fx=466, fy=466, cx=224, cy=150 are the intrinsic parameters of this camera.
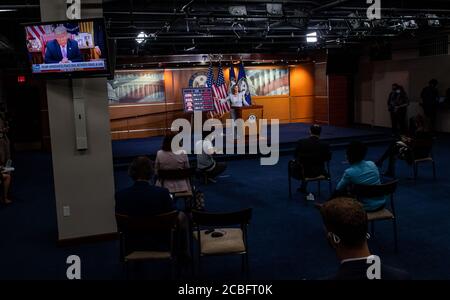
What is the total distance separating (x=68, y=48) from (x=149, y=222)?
7.59 ft

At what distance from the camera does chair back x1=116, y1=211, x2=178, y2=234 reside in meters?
3.73

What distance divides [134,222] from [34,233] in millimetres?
2870

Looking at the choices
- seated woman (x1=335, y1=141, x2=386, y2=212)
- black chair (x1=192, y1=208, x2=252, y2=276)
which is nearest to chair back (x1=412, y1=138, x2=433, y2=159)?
seated woman (x1=335, y1=141, x2=386, y2=212)

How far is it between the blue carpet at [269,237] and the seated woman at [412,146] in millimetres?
382

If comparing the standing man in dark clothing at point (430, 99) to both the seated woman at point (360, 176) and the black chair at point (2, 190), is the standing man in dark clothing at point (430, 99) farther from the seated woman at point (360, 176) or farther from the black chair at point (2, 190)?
the black chair at point (2, 190)

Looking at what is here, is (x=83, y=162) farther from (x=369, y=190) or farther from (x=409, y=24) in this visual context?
(x=409, y=24)

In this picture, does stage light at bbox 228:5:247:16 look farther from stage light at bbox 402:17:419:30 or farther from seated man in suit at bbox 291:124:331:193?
stage light at bbox 402:17:419:30

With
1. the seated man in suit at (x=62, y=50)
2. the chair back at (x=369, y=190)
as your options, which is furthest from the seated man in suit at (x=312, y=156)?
the seated man in suit at (x=62, y=50)

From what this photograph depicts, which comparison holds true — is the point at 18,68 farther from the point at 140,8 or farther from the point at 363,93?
the point at 363,93

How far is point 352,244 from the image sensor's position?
209 cm

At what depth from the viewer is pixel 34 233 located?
599 centimetres

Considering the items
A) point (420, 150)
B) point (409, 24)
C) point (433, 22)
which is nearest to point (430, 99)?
point (433, 22)
